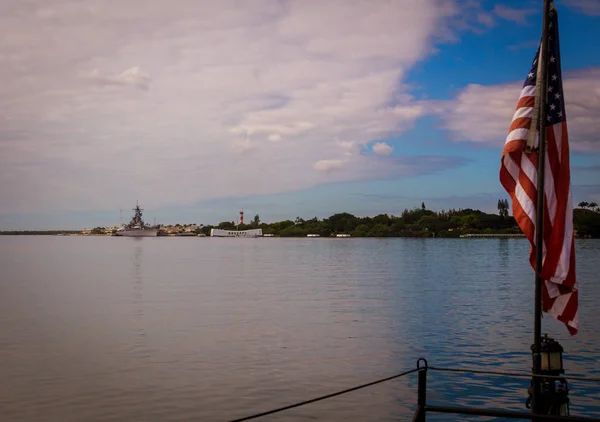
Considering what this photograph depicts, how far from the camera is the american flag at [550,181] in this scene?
14078mm

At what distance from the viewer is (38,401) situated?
2148cm

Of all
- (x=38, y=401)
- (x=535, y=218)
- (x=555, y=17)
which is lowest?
(x=38, y=401)

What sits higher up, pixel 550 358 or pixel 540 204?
pixel 540 204

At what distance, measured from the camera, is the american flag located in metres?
14.1

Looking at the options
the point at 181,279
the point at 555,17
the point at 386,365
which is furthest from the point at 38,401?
the point at 181,279

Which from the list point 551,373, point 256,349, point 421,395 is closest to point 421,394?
point 421,395

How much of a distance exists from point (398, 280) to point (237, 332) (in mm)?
39031

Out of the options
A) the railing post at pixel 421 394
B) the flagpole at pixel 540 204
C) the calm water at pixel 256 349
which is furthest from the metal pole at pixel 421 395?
the calm water at pixel 256 349

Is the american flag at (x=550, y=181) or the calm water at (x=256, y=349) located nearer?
the american flag at (x=550, y=181)

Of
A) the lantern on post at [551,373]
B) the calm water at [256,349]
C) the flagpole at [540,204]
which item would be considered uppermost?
the flagpole at [540,204]

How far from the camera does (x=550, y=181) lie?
46.4 feet

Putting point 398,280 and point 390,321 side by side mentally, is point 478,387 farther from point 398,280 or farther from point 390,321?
point 398,280

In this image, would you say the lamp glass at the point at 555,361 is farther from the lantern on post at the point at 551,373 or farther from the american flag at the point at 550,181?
the american flag at the point at 550,181

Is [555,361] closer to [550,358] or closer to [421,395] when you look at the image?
[550,358]
